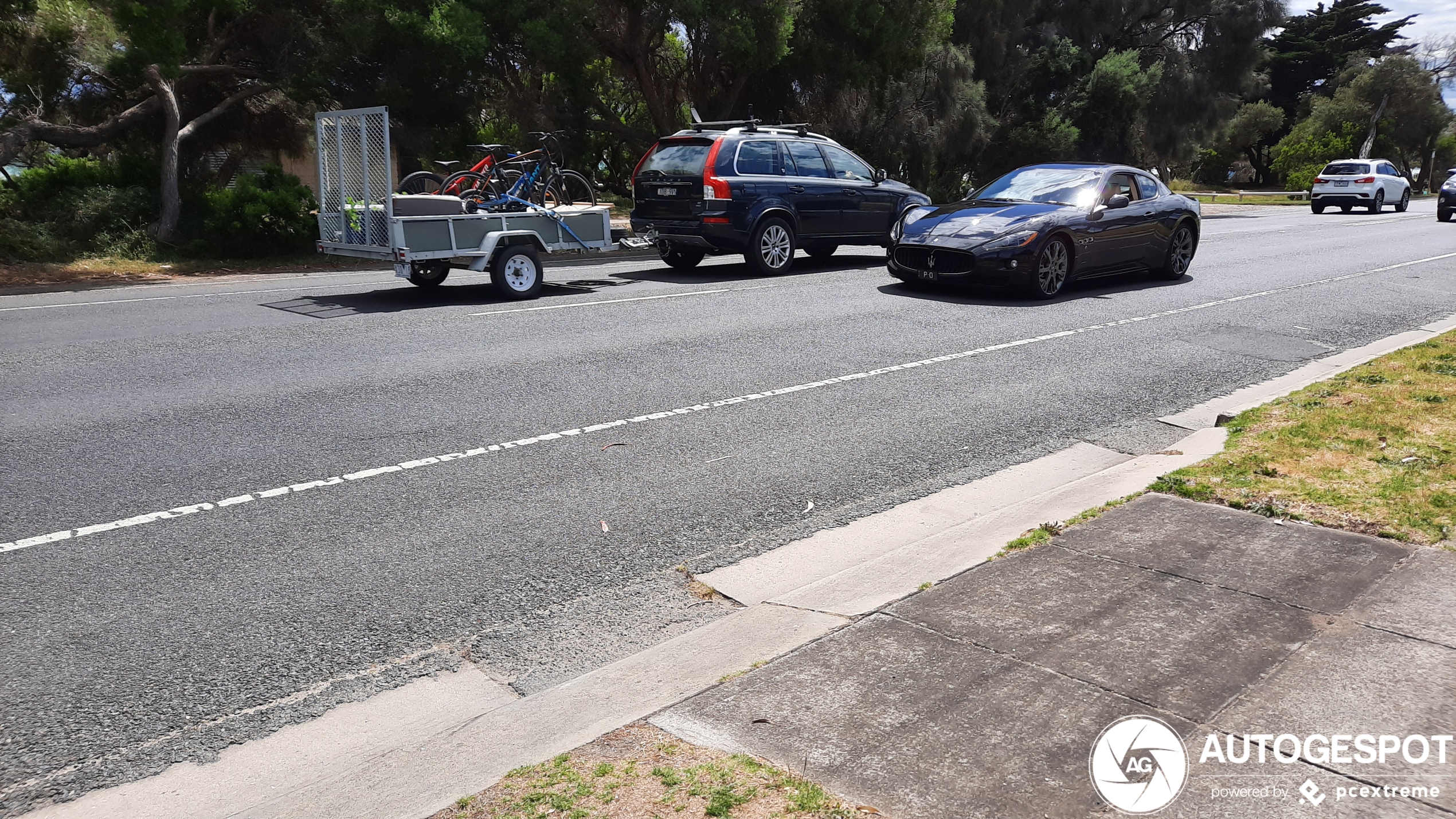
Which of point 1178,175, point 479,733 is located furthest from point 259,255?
point 1178,175

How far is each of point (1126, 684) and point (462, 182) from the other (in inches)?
521

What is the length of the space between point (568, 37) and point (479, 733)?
20454 mm

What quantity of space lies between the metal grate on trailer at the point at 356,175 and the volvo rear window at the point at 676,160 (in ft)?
13.3

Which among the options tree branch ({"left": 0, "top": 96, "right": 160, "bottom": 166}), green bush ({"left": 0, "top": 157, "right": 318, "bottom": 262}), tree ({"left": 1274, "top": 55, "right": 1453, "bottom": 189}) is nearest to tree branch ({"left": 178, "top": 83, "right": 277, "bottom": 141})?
tree branch ({"left": 0, "top": 96, "right": 160, "bottom": 166})

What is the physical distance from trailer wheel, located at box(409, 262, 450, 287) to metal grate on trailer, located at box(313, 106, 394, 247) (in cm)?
73

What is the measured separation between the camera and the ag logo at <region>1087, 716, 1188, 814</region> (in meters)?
2.89

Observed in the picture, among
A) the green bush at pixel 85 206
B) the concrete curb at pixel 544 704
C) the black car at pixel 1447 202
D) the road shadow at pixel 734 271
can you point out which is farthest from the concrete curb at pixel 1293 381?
the black car at pixel 1447 202

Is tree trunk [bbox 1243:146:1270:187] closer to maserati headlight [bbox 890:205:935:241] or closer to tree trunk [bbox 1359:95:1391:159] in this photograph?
tree trunk [bbox 1359:95:1391:159]

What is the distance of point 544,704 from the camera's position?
3.55 meters

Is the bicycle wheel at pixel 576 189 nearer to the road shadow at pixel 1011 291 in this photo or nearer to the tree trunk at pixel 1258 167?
the road shadow at pixel 1011 291

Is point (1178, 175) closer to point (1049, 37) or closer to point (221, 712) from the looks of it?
point (1049, 37)

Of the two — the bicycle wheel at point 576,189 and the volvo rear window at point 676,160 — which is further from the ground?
the volvo rear window at point 676,160

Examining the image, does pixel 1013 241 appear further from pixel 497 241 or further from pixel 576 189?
pixel 576 189

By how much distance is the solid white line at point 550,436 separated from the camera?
512cm
